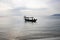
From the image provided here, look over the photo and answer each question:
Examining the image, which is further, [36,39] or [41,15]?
[41,15]

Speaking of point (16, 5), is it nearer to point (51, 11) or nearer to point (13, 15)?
point (13, 15)

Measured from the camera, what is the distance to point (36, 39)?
2.78 meters

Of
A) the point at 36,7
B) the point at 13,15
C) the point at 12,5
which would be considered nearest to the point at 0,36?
the point at 13,15

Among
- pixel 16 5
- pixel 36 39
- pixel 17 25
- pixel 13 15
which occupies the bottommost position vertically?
pixel 36 39

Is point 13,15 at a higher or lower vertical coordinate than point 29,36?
higher

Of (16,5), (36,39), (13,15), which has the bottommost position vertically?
(36,39)

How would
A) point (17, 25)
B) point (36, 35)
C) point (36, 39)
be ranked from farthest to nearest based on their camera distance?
point (17, 25), point (36, 35), point (36, 39)

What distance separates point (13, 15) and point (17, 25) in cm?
65

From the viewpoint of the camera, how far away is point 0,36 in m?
2.95

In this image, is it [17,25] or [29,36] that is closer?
[29,36]

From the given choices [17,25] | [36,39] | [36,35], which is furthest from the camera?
[17,25]

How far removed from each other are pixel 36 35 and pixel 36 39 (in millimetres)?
217

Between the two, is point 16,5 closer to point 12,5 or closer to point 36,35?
point 12,5

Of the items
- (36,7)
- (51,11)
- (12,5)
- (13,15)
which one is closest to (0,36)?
(13,15)
